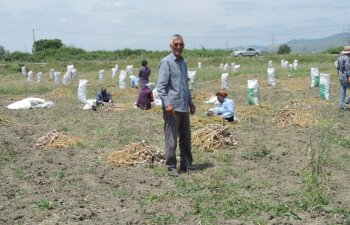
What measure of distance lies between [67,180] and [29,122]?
529 centimetres

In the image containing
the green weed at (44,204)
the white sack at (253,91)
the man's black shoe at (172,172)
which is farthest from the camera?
the white sack at (253,91)

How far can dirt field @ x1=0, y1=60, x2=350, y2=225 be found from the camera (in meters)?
4.55

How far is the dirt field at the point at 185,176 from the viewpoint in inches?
179

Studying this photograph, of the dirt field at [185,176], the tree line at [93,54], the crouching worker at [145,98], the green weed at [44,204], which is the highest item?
the tree line at [93,54]

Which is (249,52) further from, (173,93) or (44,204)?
(44,204)

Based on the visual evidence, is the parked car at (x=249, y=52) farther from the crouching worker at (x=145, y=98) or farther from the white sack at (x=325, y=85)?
the crouching worker at (x=145, y=98)

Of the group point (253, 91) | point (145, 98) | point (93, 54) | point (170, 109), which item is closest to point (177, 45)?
point (170, 109)

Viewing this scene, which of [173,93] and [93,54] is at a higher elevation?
[173,93]

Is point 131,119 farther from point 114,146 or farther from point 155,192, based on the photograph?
point 155,192

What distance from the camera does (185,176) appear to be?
5953 millimetres

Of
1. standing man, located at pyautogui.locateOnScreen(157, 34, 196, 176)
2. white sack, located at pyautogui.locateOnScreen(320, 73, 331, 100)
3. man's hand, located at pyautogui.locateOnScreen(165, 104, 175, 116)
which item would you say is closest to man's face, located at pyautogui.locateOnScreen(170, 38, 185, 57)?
standing man, located at pyautogui.locateOnScreen(157, 34, 196, 176)

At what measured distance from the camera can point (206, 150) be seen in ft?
24.0

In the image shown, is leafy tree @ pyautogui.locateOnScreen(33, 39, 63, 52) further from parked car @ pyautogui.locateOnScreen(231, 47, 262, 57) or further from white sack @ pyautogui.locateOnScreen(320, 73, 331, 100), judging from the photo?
white sack @ pyautogui.locateOnScreen(320, 73, 331, 100)

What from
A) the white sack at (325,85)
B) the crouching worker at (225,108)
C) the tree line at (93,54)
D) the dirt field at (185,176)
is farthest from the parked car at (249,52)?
the crouching worker at (225,108)
